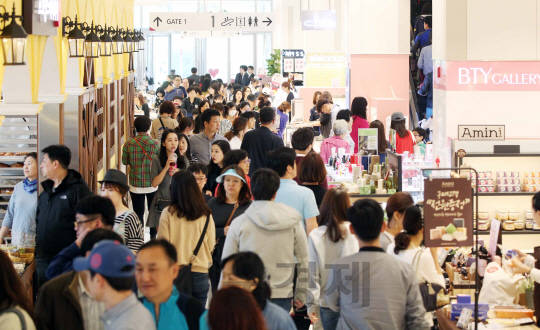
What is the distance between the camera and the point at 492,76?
779 centimetres

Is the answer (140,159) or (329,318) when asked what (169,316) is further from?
(140,159)

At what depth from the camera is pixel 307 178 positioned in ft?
17.3

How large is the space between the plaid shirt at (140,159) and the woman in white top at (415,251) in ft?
13.5

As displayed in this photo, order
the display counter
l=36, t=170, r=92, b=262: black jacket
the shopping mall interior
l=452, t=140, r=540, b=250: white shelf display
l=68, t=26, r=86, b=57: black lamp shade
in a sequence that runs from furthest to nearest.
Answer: l=452, t=140, r=540, b=250: white shelf display
l=68, t=26, r=86, b=57: black lamp shade
the display counter
l=36, t=170, r=92, b=262: black jacket
the shopping mall interior

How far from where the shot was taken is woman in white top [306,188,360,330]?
13.2 ft

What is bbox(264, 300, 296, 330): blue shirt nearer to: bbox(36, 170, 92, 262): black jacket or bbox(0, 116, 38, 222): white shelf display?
bbox(36, 170, 92, 262): black jacket

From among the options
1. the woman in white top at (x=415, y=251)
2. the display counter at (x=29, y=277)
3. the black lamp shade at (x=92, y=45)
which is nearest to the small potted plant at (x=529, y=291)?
the woman in white top at (x=415, y=251)

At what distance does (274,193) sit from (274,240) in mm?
273

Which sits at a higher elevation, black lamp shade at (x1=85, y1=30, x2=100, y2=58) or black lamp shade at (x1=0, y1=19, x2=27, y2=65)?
black lamp shade at (x1=85, y1=30, x2=100, y2=58)

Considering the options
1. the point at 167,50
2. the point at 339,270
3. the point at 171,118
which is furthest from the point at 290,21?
the point at 339,270

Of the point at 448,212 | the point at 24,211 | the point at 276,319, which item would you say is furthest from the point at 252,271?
the point at 24,211

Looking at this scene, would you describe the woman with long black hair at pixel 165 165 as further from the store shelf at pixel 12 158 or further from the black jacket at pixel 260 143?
the store shelf at pixel 12 158

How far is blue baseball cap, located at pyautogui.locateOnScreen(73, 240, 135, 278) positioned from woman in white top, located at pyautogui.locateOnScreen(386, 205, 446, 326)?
201 cm

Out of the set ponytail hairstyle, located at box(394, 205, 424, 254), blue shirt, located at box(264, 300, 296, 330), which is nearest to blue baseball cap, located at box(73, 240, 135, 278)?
blue shirt, located at box(264, 300, 296, 330)
